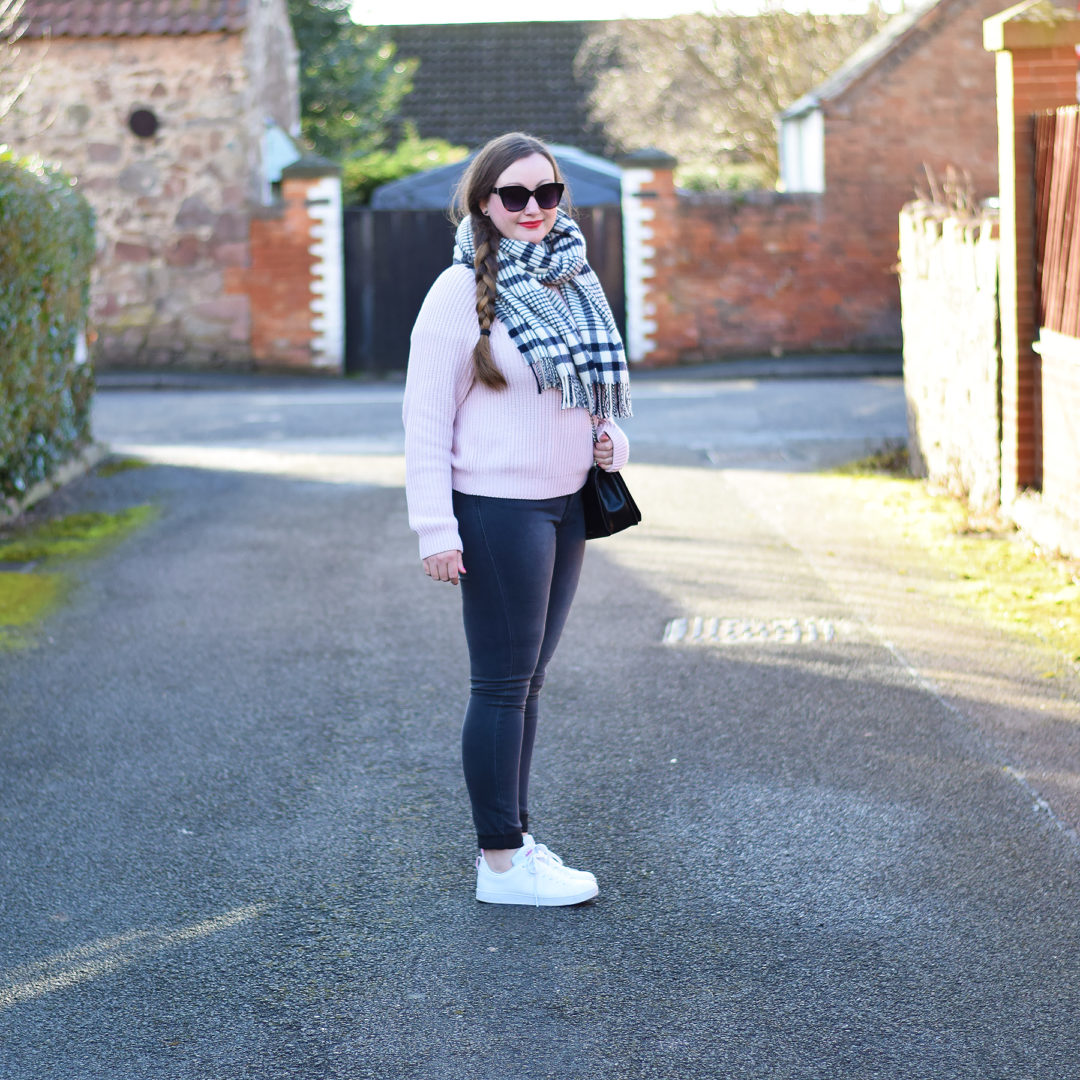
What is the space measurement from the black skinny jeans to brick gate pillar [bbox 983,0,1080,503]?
508cm

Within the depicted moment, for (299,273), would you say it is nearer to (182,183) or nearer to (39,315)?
(182,183)

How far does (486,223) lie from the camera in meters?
3.95

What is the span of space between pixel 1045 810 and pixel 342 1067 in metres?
2.42

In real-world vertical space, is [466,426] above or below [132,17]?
below

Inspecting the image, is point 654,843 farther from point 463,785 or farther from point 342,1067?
point 342,1067

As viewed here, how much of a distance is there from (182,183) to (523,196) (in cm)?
1795

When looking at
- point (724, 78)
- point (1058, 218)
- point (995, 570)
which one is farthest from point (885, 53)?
point (995, 570)

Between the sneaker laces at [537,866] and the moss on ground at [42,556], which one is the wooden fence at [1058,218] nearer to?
the sneaker laces at [537,866]

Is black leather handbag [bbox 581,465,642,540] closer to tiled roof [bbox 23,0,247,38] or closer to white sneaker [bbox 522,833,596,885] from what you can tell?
white sneaker [bbox 522,833,596,885]

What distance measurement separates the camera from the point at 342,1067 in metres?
3.25

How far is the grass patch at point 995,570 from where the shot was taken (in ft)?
22.6

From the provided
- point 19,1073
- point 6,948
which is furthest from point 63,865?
point 19,1073

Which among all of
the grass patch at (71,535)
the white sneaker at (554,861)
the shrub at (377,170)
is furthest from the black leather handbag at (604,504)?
the shrub at (377,170)

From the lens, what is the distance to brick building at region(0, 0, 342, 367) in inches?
805
